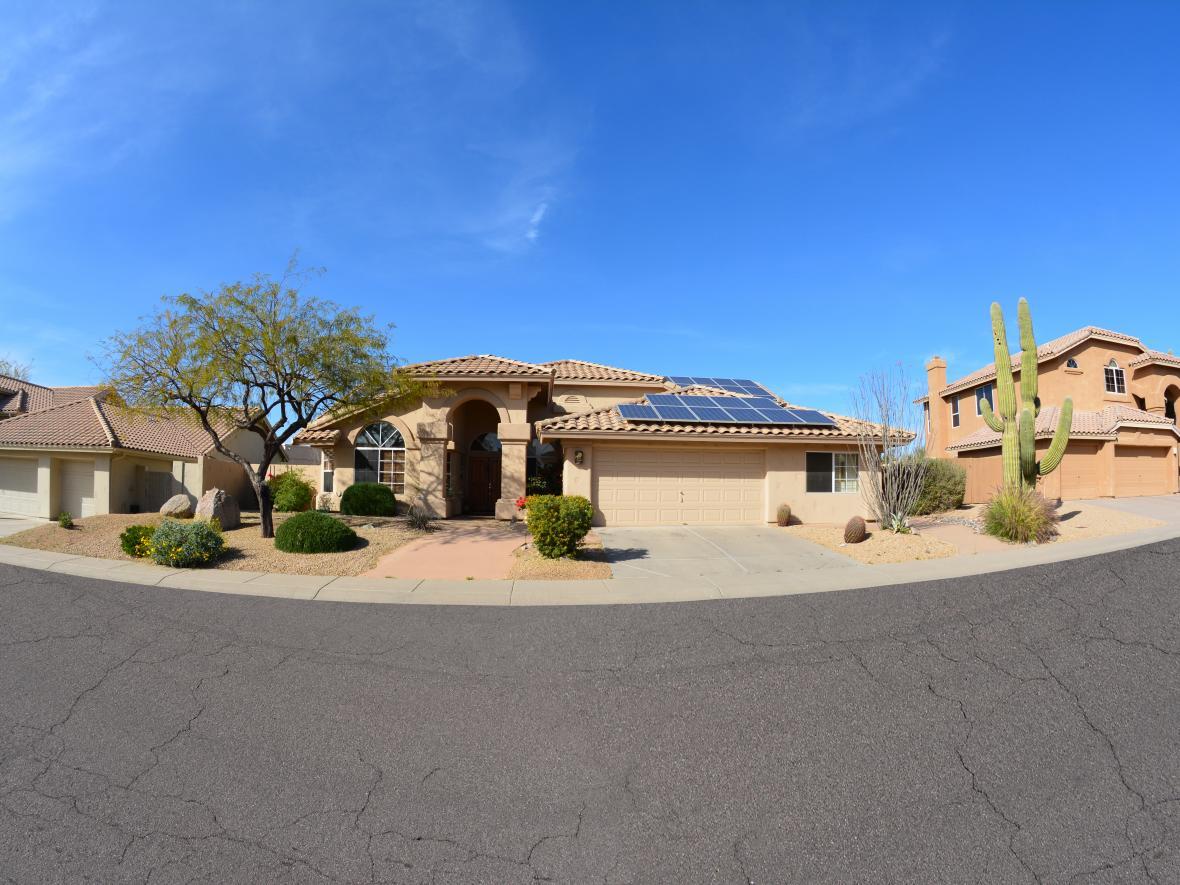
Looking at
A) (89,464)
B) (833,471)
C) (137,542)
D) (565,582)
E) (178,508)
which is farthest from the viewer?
(89,464)

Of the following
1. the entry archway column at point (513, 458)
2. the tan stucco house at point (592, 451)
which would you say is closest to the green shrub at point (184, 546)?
the tan stucco house at point (592, 451)

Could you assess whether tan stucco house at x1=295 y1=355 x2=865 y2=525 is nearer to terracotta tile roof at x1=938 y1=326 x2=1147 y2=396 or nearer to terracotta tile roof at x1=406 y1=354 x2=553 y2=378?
terracotta tile roof at x1=406 y1=354 x2=553 y2=378

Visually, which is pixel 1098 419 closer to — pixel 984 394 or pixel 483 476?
pixel 984 394

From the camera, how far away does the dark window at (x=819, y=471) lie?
1872cm

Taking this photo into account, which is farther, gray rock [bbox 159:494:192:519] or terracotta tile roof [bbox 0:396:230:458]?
terracotta tile roof [bbox 0:396:230:458]

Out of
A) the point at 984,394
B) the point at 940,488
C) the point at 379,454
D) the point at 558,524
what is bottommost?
the point at 558,524

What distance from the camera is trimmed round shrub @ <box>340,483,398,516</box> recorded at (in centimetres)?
2014

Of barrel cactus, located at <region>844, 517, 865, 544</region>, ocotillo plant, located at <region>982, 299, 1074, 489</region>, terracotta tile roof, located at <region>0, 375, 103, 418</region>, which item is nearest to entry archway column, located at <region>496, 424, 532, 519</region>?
barrel cactus, located at <region>844, 517, 865, 544</region>

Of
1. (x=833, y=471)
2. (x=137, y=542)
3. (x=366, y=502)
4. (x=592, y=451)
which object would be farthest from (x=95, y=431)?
(x=833, y=471)

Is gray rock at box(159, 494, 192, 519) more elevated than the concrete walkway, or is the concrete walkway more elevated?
gray rock at box(159, 494, 192, 519)

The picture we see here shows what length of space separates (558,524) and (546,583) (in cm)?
179

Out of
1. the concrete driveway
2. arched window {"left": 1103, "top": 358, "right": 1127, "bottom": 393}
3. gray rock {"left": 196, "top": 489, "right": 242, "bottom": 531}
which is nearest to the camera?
the concrete driveway

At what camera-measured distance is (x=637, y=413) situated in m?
18.9

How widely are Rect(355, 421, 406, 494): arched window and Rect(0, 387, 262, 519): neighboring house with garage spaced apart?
17.1 feet
